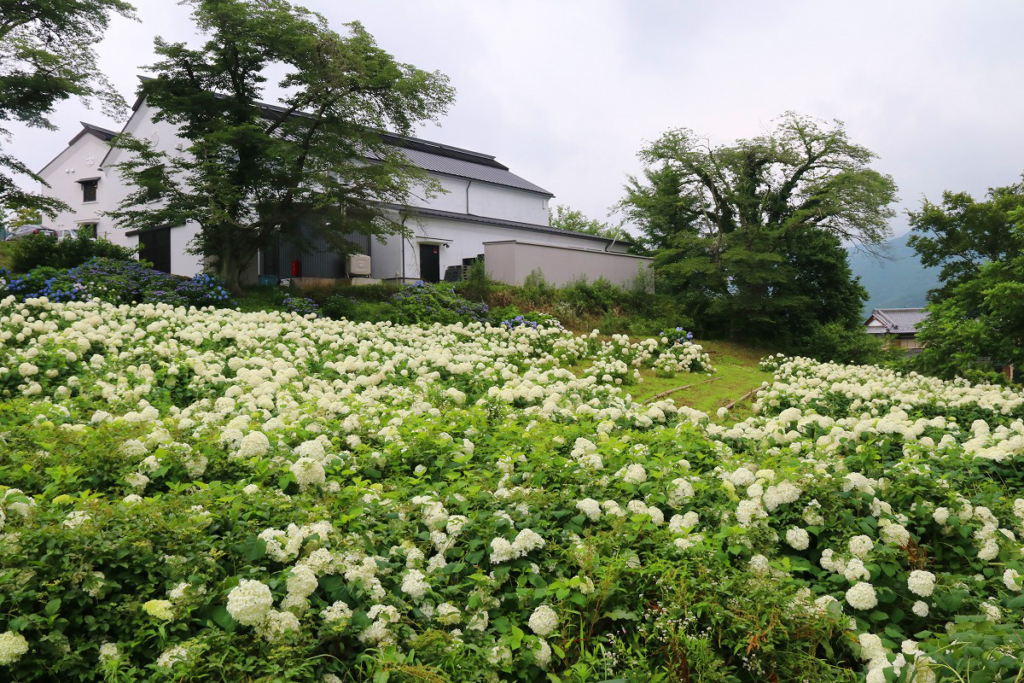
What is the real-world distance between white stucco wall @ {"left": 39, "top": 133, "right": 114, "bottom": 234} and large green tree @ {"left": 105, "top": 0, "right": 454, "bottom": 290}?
17.0 metres

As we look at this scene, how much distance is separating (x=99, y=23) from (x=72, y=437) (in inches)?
839

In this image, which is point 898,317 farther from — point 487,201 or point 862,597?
point 862,597

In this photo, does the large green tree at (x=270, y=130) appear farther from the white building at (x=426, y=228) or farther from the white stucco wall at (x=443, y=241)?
the white stucco wall at (x=443, y=241)

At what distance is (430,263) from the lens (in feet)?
88.0

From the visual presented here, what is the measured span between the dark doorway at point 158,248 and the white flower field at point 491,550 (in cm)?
2171

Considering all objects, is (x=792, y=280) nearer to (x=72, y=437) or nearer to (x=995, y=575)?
(x=995, y=575)

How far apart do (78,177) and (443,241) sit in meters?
21.4

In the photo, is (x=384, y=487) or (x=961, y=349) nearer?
(x=384, y=487)

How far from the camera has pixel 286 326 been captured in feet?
37.3

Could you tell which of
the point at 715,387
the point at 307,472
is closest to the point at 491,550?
the point at 307,472

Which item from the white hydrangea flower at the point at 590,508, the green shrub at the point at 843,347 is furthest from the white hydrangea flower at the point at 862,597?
the green shrub at the point at 843,347

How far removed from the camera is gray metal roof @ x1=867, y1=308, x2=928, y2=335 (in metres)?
41.8

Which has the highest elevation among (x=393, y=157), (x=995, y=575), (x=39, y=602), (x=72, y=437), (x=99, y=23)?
(x=99, y=23)

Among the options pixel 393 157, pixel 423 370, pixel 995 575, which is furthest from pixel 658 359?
pixel 995 575
